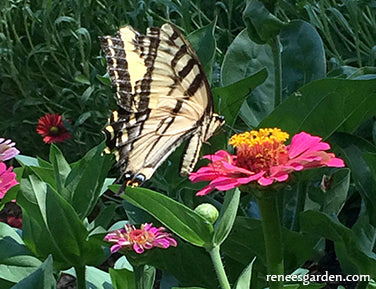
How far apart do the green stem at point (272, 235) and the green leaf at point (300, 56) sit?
0.45 metres

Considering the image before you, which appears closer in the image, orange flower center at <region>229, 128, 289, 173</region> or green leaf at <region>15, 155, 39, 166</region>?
orange flower center at <region>229, 128, 289, 173</region>

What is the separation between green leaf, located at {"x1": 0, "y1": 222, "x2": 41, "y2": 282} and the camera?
103 centimetres

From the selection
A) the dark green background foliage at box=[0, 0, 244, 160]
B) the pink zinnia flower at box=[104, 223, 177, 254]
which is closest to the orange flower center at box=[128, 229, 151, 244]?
the pink zinnia flower at box=[104, 223, 177, 254]

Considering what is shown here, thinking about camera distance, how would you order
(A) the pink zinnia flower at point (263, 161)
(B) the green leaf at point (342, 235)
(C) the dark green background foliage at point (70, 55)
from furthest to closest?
(C) the dark green background foliage at point (70, 55), (B) the green leaf at point (342, 235), (A) the pink zinnia flower at point (263, 161)

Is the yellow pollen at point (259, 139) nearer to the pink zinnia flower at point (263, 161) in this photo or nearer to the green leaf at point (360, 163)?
the pink zinnia flower at point (263, 161)

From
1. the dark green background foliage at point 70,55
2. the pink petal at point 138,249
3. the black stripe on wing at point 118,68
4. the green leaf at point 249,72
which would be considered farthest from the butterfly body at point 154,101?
the dark green background foliage at point 70,55

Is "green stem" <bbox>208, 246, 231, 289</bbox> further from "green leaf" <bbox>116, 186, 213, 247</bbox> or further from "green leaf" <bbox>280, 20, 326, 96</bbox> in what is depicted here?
"green leaf" <bbox>280, 20, 326, 96</bbox>

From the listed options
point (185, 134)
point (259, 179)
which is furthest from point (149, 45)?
point (259, 179)

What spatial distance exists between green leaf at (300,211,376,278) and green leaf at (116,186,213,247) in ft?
0.78

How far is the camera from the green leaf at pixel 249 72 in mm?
1200

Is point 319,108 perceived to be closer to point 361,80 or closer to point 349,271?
point 361,80

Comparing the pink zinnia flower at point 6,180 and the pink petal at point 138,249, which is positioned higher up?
the pink zinnia flower at point 6,180

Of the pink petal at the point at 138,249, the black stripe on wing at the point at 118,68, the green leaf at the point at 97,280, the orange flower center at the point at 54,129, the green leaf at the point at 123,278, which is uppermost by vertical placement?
the black stripe on wing at the point at 118,68

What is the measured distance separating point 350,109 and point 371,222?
181mm
